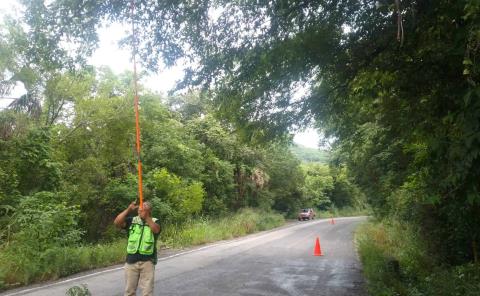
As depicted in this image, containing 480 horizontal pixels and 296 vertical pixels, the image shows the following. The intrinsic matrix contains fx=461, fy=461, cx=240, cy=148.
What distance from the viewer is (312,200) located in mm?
63906

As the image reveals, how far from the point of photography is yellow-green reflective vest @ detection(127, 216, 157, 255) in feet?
21.5

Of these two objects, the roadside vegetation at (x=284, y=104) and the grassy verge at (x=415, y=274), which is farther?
the grassy verge at (x=415, y=274)

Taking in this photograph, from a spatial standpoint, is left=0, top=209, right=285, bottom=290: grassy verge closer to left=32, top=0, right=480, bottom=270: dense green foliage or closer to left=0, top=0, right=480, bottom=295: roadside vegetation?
left=0, top=0, right=480, bottom=295: roadside vegetation

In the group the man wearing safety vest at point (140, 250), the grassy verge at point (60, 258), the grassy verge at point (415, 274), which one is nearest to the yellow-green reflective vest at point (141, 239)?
the man wearing safety vest at point (140, 250)

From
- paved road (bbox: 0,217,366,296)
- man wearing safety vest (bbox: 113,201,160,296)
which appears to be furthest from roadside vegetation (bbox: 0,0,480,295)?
man wearing safety vest (bbox: 113,201,160,296)

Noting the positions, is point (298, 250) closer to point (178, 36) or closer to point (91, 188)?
point (91, 188)

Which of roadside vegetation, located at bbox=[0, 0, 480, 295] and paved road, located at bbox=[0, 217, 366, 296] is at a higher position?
roadside vegetation, located at bbox=[0, 0, 480, 295]

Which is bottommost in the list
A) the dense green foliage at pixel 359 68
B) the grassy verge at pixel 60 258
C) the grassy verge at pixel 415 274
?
the grassy verge at pixel 415 274

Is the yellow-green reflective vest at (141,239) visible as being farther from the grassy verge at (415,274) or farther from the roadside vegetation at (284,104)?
the grassy verge at (415,274)

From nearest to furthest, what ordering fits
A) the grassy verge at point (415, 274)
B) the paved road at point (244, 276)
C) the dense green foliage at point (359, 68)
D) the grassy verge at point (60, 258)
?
the dense green foliage at point (359, 68)
the grassy verge at point (415, 274)
the paved road at point (244, 276)
the grassy verge at point (60, 258)

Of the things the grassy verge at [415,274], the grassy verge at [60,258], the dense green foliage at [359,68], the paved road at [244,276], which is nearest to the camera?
the dense green foliage at [359,68]

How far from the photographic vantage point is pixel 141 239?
6.57m

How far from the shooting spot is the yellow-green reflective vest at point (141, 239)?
6550 mm

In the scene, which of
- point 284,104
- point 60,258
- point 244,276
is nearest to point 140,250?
point 284,104
